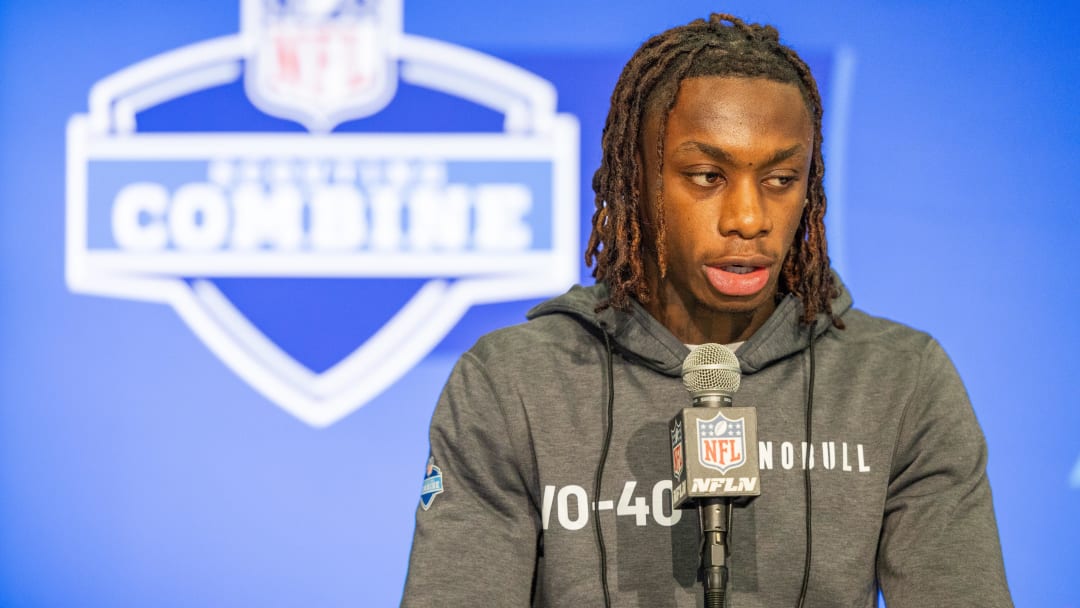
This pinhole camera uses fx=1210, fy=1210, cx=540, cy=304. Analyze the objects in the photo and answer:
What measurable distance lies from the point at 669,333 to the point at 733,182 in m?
0.26

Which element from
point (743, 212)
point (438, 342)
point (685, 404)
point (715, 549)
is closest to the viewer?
point (715, 549)

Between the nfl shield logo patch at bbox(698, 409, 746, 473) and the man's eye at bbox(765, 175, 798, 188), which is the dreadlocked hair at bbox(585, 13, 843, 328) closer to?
the man's eye at bbox(765, 175, 798, 188)

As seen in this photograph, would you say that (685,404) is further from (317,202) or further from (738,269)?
(317,202)

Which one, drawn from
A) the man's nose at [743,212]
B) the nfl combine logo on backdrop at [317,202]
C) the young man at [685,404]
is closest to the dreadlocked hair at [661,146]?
the young man at [685,404]

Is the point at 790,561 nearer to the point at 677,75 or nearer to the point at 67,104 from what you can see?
the point at 677,75

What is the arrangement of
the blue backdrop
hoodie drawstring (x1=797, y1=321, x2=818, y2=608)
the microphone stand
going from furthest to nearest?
the blue backdrop, hoodie drawstring (x1=797, y1=321, x2=818, y2=608), the microphone stand

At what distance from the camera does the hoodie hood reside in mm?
1710

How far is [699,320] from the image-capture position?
1750mm

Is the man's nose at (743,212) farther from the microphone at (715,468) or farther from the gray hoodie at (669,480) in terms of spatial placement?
the microphone at (715,468)

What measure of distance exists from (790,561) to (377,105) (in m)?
1.51

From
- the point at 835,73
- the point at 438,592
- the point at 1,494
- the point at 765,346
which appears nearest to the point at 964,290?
the point at 835,73

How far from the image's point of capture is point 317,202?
8.75 ft

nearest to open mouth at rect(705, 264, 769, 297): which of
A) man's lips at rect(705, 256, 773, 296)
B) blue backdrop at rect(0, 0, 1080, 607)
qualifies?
man's lips at rect(705, 256, 773, 296)

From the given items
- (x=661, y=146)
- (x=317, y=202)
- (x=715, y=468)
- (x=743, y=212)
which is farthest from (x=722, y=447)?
(x=317, y=202)
